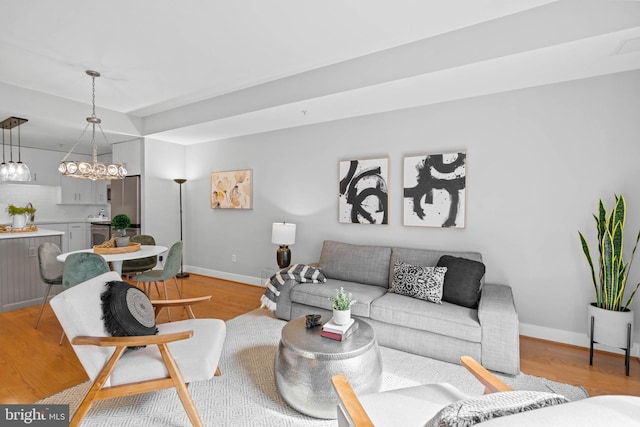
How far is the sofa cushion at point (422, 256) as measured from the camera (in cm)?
321

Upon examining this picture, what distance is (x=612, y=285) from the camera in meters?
2.57

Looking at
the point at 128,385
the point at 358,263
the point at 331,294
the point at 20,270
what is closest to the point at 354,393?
the point at 128,385

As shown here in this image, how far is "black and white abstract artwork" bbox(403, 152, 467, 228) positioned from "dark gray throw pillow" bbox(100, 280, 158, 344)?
9.07ft

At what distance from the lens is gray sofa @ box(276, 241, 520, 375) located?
242 centimetres

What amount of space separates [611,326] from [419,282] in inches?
58.2

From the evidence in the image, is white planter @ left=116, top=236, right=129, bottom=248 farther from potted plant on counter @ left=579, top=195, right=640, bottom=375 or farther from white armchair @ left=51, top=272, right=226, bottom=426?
potted plant on counter @ left=579, top=195, right=640, bottom=375

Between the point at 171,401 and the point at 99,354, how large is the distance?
61cm

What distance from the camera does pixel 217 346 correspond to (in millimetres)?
2012

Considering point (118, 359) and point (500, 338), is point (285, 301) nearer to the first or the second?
point (118, 359)

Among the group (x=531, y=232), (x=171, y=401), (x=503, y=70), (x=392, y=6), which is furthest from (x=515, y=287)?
(x=171, y=401)

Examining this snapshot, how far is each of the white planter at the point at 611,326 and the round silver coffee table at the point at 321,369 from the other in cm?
195

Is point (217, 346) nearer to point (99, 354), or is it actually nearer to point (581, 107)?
point (99, 354)

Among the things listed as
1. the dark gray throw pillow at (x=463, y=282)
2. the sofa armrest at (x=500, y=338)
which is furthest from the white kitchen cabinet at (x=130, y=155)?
the sofa armrest at (x=500, y=338)

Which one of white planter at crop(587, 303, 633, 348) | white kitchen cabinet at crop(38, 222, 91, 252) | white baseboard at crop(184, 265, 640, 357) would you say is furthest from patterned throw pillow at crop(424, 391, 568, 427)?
white kitchen cabinet at crop(38, 222, 91, 252)
